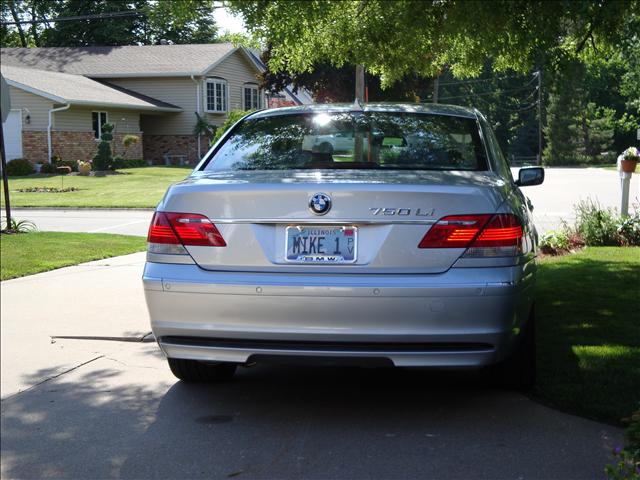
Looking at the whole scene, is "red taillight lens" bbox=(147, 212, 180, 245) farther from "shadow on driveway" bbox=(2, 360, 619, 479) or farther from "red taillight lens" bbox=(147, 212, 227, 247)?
"shadow on driveway" bbox=(2, 360, 619, 479)

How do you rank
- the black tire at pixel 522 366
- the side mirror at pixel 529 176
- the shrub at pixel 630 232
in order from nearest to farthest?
the black tire at pixel 522 366 → the side mirror at pixel 529 176 → the shrub at pixel 630 232

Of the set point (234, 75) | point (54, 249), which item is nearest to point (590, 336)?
point (54, 249)

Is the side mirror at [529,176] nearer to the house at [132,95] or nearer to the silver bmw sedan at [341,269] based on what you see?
the silver bmw sedan at [341,269]

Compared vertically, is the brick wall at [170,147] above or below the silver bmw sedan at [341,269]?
above

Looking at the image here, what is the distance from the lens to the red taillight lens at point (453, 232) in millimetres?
4419

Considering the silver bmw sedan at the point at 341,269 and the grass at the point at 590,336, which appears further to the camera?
the grass at the point at 590,336

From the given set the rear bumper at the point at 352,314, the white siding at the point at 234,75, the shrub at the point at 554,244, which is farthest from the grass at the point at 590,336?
the white siding at the point at 234,75

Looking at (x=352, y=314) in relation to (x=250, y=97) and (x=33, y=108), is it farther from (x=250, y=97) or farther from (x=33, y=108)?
(x=250, y=97)

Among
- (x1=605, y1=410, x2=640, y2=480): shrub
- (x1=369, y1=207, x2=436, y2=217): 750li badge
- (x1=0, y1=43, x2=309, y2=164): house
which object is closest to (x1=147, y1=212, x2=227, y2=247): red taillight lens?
(x1=369, y1=207, x2=436, y2=217): 750li badge

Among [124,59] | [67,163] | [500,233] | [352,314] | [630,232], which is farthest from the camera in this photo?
[124,59]

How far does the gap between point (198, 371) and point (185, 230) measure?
130 cm

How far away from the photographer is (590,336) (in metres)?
6.77

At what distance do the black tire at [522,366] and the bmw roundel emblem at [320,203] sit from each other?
1.53m

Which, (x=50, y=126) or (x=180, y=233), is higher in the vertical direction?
(x=50, y=126)
